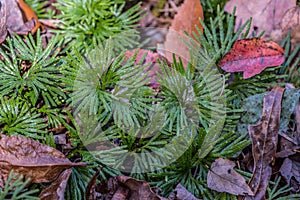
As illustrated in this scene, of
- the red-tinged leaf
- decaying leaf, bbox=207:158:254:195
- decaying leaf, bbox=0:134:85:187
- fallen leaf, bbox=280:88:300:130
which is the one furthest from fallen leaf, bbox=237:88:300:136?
decaying leaf, bbox=0:134:85:187

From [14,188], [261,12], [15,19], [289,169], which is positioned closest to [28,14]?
[15,19]

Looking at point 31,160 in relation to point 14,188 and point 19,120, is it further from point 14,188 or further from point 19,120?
point 19,120

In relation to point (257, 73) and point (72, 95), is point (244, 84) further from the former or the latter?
point (72, 95)

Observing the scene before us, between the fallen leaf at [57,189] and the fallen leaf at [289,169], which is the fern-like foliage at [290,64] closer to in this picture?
the fallen leaf at [289,169]

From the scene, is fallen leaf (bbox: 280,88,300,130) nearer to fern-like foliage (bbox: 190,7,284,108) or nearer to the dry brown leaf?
fern-like foliage (bbox: 190,7,284,108)

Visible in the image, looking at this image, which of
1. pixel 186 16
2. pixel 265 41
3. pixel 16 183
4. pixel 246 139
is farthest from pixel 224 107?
pixel 16 183

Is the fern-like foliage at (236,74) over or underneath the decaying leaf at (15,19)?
underneath

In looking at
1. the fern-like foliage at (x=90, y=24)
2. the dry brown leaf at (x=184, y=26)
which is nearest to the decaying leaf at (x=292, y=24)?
the dry brown leaf at (x=184, y=26)
